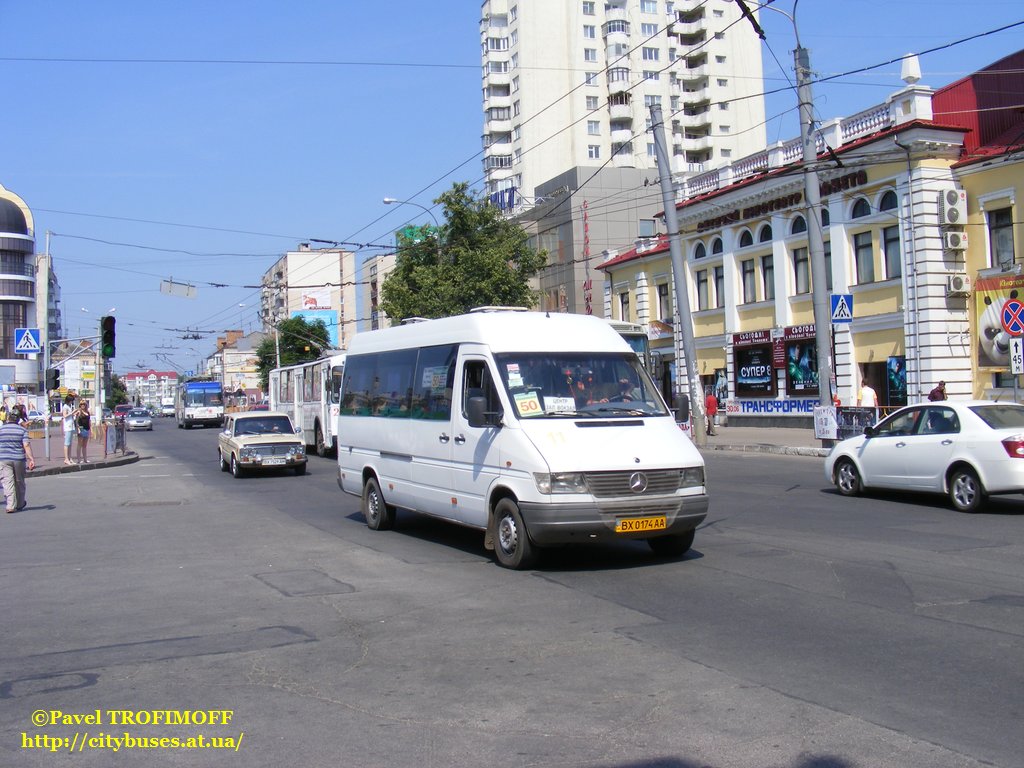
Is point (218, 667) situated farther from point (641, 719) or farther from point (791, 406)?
point (791, 406)

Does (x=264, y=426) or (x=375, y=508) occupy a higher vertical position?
(x=264, y=426)

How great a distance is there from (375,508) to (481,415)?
3962 millimetres

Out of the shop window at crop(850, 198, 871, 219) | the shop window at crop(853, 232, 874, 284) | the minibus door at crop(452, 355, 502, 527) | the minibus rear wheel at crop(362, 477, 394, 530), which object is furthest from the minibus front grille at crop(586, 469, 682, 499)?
the shop window at crop(850, 198, 871, 219)

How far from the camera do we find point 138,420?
66.9 meters

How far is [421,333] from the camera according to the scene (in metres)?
12.5

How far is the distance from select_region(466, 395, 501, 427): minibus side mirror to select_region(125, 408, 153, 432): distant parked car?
60.7 m

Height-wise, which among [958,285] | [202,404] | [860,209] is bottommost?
[202,404]

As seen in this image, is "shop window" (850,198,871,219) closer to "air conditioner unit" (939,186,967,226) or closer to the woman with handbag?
"air conditioner unit" (939,186,967,226)

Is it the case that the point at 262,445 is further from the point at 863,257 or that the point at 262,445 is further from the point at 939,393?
the point at 863,257

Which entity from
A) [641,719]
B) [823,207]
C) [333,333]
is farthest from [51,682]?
[333,333]

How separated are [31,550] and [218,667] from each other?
708 cm

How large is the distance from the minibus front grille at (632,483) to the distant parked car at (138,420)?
203 feet

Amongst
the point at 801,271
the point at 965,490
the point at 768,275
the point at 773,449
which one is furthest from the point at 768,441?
the point at 965,490

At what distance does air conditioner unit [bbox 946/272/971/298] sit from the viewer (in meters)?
29.2
